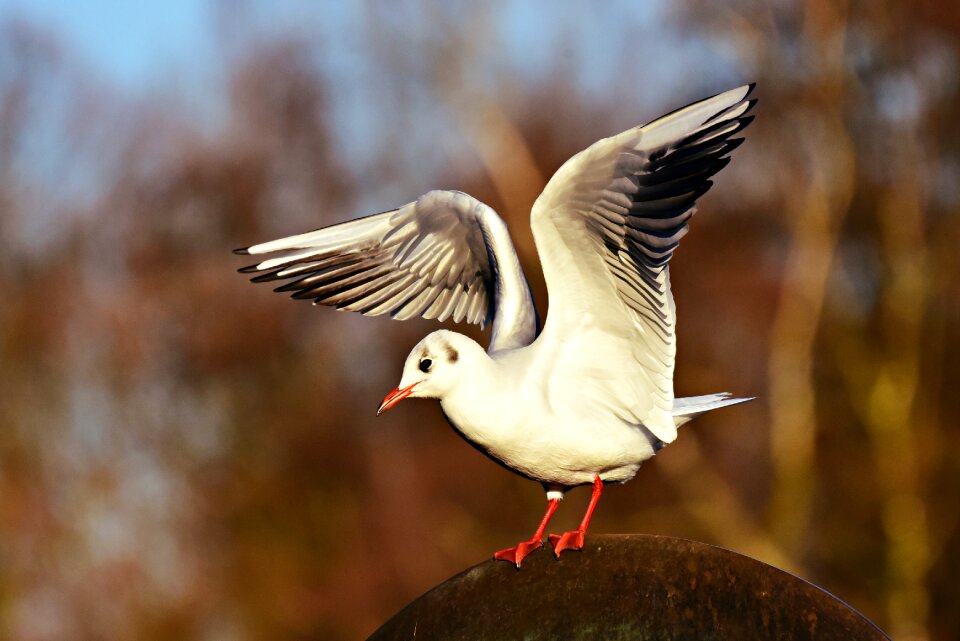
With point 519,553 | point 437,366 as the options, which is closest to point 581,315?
point 437,366

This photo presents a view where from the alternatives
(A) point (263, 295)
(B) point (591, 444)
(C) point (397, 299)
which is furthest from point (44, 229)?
Answer: (B) point (591, 444)

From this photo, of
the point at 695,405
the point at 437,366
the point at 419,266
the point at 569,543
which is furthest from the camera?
the point at 419,266

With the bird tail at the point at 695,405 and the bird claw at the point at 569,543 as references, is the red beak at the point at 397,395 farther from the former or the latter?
the bird tail at the point at 695,405

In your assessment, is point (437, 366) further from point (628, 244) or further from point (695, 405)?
point (695, 405)

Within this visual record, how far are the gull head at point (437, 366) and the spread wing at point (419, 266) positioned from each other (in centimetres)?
57

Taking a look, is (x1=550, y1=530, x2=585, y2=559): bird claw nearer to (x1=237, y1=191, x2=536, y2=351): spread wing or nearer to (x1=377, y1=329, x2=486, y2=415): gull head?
(x1=377, y1=329, x2=486, y2=415): gull head

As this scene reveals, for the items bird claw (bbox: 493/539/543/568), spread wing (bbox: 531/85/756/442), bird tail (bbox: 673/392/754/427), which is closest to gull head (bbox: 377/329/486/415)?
spread wing (bbox: 531/85/756/442)

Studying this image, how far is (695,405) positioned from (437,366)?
3.19 ft

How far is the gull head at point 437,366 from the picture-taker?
16.5 feet

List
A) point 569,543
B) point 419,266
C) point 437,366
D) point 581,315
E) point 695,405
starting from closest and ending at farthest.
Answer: point 569,543 < point 437,366 < point 581,315 < point 695,405 < point 419,266

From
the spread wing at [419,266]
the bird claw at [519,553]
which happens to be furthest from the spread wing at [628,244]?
the bird claw at [519,553]

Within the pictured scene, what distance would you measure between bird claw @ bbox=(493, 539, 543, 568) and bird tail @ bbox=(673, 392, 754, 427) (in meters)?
0.81

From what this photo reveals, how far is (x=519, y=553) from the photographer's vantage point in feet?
15.5

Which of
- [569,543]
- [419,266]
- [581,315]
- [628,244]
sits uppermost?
[419,266]
